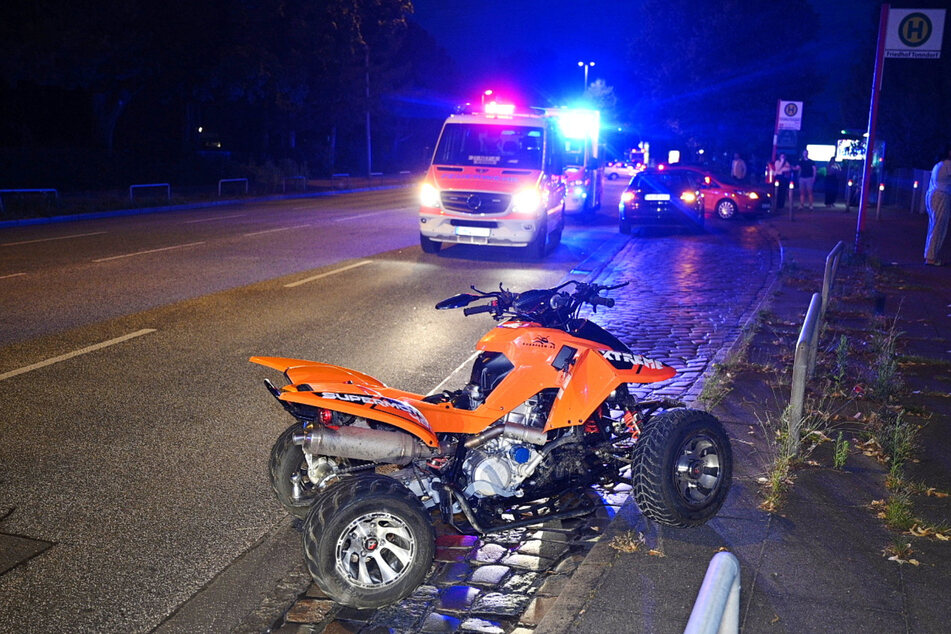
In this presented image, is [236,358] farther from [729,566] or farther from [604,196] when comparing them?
[604,196]

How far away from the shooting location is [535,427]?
446 cm

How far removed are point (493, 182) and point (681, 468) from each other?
12.6 m

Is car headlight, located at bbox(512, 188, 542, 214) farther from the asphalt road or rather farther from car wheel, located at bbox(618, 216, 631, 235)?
car wheel, located at bbox(618, 216, 631, 235)

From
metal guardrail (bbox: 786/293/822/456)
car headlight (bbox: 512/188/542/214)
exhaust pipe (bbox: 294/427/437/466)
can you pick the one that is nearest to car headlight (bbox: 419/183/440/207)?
car headlight (bbox: 512/188/542/214)

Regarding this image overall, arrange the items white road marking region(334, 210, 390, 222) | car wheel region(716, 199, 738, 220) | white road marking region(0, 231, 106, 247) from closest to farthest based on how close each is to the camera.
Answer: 1. white road marking region(0, 231, 106, 247)
2. white road marking region(334, 210, 390, 222)
3. car wheel region(716, 199, 738, 220)

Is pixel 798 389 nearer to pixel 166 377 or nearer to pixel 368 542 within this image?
pixel 368 542

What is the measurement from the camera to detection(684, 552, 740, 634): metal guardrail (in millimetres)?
1795

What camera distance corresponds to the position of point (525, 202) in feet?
54.2

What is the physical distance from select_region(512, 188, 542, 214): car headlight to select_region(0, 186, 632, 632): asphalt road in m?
1.01

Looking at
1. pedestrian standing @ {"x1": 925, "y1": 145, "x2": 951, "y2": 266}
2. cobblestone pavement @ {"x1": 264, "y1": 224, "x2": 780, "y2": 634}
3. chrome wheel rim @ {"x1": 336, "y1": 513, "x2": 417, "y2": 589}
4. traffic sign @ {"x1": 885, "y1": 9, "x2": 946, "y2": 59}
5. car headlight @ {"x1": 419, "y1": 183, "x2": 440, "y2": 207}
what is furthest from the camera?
car headlight @ {"x1": 419, "y1": 183, "x2": 440, "y2": 207}

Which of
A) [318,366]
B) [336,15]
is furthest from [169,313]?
[336,15]

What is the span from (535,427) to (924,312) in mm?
8668

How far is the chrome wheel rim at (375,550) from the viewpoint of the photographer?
3.85 m

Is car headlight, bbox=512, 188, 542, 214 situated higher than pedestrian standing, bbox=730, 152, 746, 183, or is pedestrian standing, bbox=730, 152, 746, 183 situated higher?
pedestrian standing, bbox=730, 152, 746, 183
